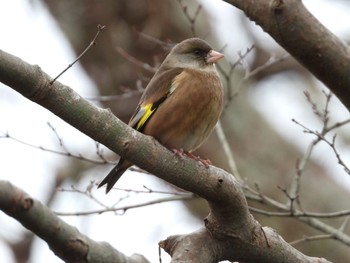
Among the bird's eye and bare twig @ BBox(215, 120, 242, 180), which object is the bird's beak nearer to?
the bird's eye

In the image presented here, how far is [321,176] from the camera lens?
28.0 feet

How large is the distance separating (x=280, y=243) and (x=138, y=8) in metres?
4.70

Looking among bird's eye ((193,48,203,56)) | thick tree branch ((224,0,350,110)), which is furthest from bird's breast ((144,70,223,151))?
thick tree branch ((224,0,350,110))

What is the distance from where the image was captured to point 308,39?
469cm

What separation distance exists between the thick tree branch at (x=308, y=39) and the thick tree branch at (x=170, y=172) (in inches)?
35.1

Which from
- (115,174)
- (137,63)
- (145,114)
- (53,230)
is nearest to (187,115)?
(145,114)

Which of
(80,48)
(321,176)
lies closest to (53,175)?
(80,48)

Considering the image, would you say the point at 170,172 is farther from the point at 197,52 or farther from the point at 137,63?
the point at 137,63

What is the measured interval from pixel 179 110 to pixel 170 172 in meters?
1.27

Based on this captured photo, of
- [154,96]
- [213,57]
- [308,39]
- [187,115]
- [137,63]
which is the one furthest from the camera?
[137,63]

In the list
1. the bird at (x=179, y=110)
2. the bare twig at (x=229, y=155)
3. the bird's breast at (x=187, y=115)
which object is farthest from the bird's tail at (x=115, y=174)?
the bare twig at (x=229, y=155)

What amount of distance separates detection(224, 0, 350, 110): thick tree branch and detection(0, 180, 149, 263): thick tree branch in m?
1.77

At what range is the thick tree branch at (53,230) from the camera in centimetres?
299

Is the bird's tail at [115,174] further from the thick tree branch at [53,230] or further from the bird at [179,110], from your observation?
the thick tree branch at [53,230]
